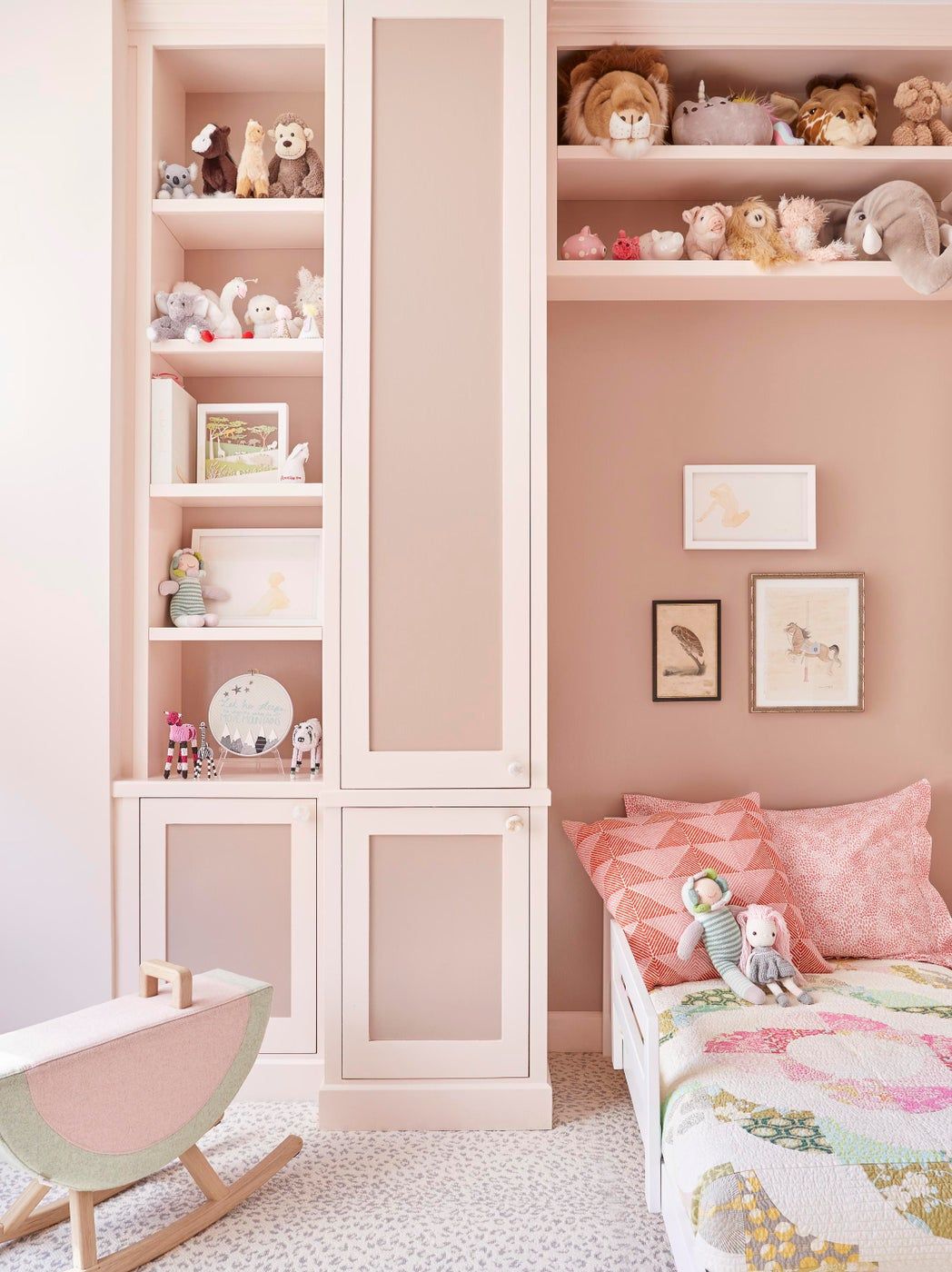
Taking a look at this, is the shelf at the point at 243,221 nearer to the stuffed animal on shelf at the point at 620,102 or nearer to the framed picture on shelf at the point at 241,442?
the framed picture on shelf at the point at 241,442

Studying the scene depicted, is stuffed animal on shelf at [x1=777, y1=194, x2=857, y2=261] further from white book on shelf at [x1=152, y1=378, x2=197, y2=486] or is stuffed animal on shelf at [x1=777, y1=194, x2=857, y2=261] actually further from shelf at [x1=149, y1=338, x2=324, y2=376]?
white book on shelf at [x1=152, y1=378, x2=197, y2=486]

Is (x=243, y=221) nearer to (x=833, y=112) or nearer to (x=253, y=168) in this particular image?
(x=253, y=168)

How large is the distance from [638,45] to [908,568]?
167 centimetres

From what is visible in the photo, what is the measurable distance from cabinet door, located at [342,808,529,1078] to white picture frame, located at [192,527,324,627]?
624mm

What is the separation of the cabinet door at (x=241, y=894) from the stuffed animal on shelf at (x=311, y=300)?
1267 millimetres

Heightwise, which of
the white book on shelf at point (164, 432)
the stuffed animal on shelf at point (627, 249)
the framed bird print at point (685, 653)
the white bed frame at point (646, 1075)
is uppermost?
the stuffed animal on shelf at point (627, 249)

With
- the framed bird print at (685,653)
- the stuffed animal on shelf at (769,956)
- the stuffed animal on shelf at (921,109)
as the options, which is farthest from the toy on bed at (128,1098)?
the stuffed animal on shelf at (921,109)

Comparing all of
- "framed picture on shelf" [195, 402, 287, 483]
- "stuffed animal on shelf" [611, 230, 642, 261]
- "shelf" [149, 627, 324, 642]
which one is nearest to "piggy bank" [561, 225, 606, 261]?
"stuffed animal on shelf" [611, 230, 642, 261]

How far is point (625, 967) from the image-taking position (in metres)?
2.14

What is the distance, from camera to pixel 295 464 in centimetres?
234

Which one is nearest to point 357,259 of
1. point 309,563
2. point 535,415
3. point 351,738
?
point 535,415

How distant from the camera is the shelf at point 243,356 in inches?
90.6

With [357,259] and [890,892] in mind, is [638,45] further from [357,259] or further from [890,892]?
[890,892]

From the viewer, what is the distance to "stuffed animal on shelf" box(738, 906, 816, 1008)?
2004mm
